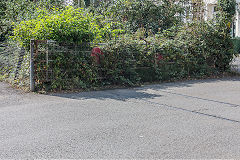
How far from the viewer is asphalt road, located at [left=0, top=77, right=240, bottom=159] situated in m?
4.64

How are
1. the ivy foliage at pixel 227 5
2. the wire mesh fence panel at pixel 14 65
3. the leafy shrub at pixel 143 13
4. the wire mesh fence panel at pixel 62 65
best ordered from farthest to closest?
the leafy shrub at pixel 143 13
the ivy foliage at pixel 227 5
the wire mesh fence panel at pixel 14 65
the wire mesh fence panel at pixel 62 65

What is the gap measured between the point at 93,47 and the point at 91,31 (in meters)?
0.55

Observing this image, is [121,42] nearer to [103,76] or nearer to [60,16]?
[103,76]

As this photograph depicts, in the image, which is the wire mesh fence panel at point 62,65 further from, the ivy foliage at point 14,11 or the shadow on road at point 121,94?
the ivy foliage at point 14,11

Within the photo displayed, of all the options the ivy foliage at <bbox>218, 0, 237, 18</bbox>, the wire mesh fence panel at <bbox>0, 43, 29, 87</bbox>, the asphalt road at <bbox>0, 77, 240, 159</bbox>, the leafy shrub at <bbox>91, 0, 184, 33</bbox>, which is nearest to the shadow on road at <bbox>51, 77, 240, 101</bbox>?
the asphalt road at <bbox>0, 77, 240, 159</bbox>

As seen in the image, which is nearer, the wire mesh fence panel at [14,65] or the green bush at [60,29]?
the green bush at [60,29]

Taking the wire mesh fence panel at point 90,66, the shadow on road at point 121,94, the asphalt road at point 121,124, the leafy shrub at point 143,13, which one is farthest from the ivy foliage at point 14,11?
the shadow on road at point 121,94

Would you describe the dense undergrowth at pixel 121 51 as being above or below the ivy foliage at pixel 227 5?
below

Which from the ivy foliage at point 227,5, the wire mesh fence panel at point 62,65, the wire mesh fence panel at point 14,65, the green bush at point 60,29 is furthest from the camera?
the ivy foliage at point 227,5

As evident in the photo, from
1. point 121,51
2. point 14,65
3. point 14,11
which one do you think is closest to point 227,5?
point 121,51

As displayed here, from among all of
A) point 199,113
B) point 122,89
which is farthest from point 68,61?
point 199,113

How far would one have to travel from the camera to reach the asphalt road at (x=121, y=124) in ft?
15.2

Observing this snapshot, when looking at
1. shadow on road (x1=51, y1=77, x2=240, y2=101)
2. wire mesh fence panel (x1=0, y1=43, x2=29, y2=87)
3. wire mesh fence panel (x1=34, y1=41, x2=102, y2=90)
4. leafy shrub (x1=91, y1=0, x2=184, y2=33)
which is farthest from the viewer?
leafy shrub (x1=91, y1=0, x2=184, y2=33)

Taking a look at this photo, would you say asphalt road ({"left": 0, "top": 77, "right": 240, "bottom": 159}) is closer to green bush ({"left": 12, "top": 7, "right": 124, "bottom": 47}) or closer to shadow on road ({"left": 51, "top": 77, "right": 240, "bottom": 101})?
shadow on road ({"left": 51, "top": 77, "right": 240, "bottom": 101})
